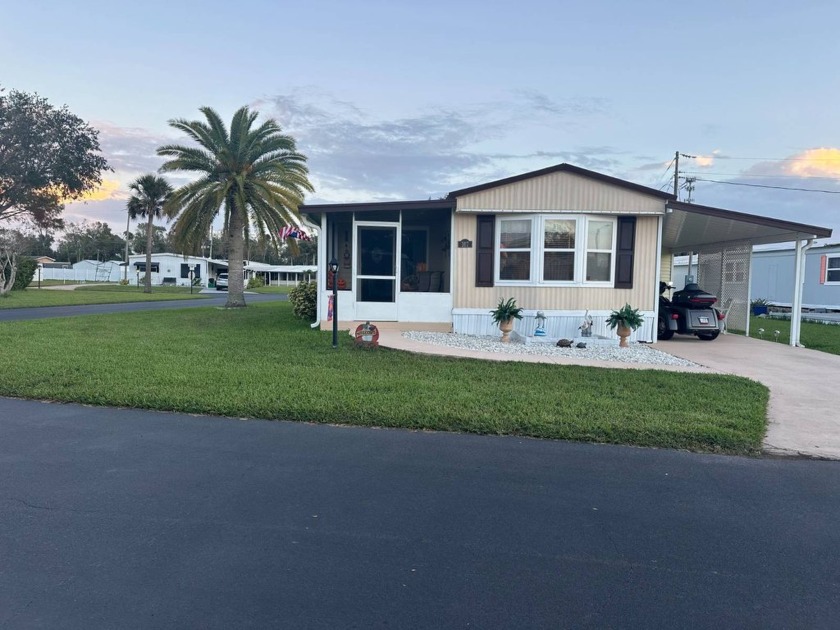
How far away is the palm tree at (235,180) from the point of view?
67.5 feet

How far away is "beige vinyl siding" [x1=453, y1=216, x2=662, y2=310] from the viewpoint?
12.6 metres

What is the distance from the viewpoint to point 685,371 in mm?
9102

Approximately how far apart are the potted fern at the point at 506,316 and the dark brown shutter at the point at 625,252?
2473 millimetres

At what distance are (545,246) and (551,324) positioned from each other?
1.72 m

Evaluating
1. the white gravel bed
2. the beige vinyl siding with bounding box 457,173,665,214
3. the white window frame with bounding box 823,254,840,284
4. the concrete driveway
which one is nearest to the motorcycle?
the concrete driveway

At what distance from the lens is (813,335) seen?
15.7m

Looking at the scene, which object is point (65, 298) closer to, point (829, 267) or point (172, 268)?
point (172, 268)

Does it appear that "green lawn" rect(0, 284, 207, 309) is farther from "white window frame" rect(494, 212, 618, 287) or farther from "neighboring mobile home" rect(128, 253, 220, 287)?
"neighboring mobile home" rect(128, 253, 220, 287)

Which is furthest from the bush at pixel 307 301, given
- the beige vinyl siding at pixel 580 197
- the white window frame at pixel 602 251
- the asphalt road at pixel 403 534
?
the asphalt road at pixel 403 534

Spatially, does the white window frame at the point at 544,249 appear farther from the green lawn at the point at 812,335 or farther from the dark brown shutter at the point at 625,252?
the green lawn at the point at 812,335

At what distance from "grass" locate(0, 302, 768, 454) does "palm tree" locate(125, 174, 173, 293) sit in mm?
34123

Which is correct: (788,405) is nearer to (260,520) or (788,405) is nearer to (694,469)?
(694,469)

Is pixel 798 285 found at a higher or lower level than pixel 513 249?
lower

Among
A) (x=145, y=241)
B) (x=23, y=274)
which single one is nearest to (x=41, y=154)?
(x=23, y=274)
